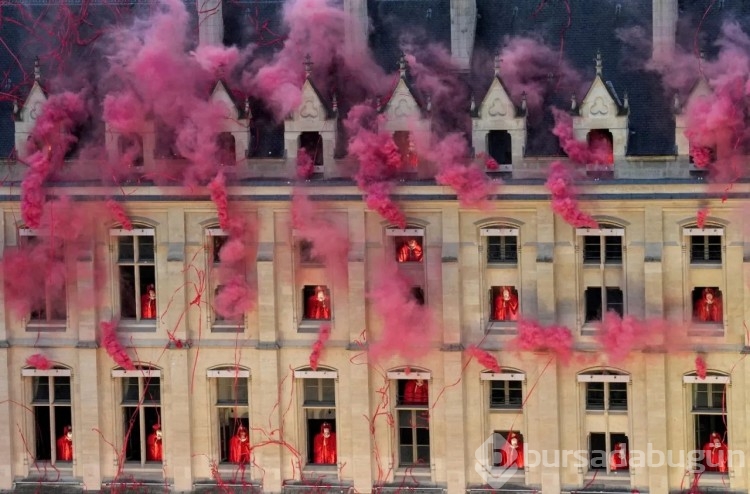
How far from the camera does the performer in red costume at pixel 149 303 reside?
6944 centimetres

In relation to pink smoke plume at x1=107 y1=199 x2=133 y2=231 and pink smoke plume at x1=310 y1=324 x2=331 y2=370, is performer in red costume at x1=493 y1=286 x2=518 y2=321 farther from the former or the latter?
pink smoke plume at x1=107 y1=199 x2=133 y2=231

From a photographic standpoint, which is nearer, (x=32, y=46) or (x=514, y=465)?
(x=514, y=465)

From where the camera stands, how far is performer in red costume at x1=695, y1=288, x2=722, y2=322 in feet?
217

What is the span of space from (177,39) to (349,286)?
1051cm

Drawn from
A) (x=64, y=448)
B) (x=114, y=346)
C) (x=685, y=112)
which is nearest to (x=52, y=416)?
(x=64, y=448)

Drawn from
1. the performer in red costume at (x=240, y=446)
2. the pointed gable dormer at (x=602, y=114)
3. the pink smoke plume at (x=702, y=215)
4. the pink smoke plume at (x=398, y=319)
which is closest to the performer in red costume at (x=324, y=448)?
the performer in red costume at (x=240, y=446)

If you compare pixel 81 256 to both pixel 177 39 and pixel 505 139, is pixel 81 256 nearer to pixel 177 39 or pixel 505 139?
pixel 177 39

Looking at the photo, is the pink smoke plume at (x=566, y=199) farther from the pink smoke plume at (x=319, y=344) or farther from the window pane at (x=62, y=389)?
the window pane at (x=62, y=389)

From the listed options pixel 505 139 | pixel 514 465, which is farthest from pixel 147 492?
pixel 505 139

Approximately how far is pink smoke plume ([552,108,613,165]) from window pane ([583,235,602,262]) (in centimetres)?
252

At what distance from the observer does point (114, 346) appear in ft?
225

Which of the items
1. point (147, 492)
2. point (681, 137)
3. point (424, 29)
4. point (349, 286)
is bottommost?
point (147, 492)

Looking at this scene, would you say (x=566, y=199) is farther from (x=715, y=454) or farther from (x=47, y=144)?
(x=47, y=144)

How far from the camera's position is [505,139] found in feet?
222
